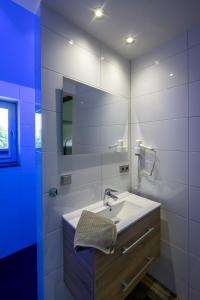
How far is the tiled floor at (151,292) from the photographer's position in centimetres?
146

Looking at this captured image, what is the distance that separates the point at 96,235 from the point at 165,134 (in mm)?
1060

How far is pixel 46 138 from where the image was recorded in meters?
1.11

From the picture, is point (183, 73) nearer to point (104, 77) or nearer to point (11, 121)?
point (104, 77)

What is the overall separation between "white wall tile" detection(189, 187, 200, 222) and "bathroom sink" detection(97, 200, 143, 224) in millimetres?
413

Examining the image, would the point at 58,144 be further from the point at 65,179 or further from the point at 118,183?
the point at 118,183

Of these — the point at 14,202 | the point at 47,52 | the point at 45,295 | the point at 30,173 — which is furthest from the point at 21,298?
the point at 47,52

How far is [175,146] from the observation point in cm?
142

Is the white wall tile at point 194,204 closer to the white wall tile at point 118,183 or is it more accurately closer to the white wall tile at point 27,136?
the white wall tile at point 118,183

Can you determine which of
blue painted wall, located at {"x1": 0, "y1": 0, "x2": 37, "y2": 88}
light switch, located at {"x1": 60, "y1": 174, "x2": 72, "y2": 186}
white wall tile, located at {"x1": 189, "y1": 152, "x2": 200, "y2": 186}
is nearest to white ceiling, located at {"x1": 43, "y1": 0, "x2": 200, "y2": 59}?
blue painted wall, located at {"x1": 0, "y1": 0, "x2": 37, "y2": 88}

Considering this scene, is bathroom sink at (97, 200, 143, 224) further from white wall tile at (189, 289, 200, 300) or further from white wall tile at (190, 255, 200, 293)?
white wall tile at (189, 289, 200, 300)

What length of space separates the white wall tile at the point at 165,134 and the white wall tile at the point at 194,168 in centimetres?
9

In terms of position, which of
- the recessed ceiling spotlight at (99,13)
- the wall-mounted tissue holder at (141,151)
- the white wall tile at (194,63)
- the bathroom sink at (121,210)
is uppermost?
the recessed ceiling spotlight at (99,13)

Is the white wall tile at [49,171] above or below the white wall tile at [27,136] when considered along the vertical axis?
below

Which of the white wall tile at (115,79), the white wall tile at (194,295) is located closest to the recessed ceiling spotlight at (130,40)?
the white wall tile at (115,79)
